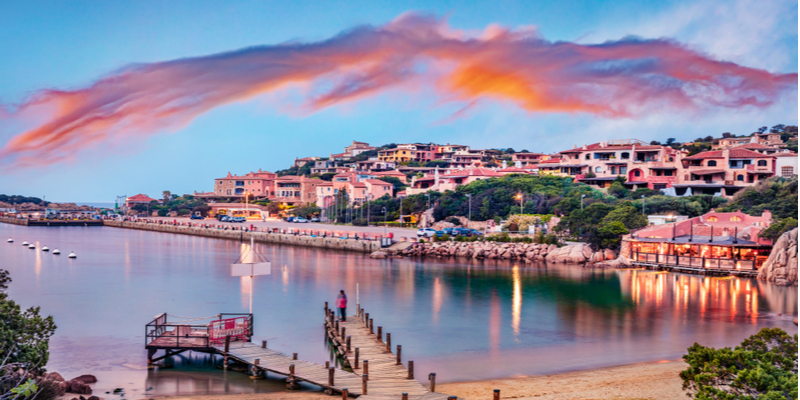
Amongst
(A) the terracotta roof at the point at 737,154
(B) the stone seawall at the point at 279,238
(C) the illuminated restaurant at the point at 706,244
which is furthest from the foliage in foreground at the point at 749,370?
(A) the terracotta roof at the point at 737,154

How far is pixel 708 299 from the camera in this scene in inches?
1229

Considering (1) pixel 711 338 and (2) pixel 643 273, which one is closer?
(1) pixel 711 338

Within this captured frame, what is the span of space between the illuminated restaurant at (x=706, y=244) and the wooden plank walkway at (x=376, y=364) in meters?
29.5

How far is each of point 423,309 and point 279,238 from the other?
42514 mm

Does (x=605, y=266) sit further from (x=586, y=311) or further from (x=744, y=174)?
(x=744, y=174)

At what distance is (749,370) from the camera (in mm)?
10633

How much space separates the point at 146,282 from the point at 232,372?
24.8 metres

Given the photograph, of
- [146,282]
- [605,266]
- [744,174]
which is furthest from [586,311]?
[744,174]

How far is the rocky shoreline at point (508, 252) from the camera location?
47.3m

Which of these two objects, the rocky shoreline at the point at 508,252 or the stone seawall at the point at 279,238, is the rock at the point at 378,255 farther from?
the stone seawall at the point at 279,238

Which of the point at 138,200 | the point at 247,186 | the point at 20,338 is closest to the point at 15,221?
the point at 138,200

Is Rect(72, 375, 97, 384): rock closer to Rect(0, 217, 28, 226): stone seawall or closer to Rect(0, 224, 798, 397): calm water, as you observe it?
Rect(0, 224, 798, 397): calm water

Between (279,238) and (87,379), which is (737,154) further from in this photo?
(87,379)

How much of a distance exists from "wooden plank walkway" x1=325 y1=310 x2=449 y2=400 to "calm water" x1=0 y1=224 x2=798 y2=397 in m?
1.29
